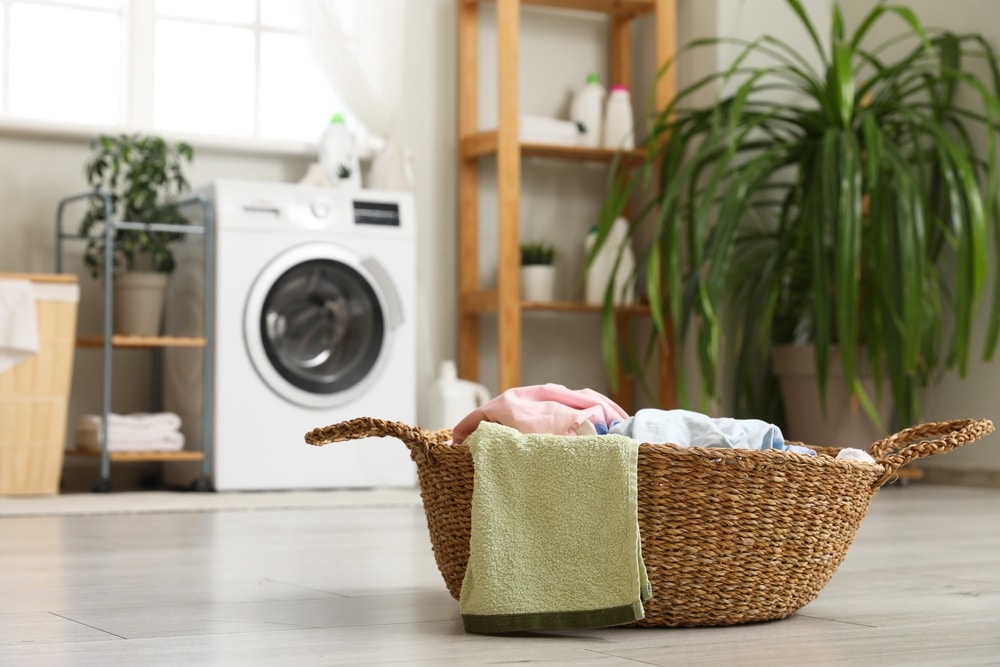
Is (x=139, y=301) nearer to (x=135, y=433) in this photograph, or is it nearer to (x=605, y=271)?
(x=135, y=433)

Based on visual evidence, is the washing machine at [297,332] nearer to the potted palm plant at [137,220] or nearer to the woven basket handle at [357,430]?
the potted palm plant at [137,220]

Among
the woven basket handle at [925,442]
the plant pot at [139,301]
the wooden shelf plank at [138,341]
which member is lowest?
the woven basket handle at [925,442]

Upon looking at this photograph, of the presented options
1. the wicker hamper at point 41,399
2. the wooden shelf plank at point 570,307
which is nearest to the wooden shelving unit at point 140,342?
the wicker hamper at point 41,399

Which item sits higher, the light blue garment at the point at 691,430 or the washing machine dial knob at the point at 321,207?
the washing machine dial knob at the point at 321,207

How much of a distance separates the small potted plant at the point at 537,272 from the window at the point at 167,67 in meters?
0.80

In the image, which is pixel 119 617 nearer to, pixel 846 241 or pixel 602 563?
pixel 602 563

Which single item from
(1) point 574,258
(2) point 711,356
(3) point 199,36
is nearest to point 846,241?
(2) point 711,356

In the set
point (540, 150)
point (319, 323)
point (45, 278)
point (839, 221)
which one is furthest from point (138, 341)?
point (839, 221)

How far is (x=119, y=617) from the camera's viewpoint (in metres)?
1.41

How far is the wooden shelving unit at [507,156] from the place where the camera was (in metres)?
4.23

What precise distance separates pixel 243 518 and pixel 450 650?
1.73 meters

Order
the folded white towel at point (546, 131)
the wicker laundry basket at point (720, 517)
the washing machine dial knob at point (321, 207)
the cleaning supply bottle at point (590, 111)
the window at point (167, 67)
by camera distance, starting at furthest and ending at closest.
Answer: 1. the cleaning supply bottle at point (590, 111)
2. the folded white towel at point (546, 131)
3. the window at point (167, 67)
4. the washing machine dial knob at point (321, 207)
5. the wicker laundry basket at point (720, 517)

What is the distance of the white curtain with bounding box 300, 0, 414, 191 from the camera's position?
13.6 feet

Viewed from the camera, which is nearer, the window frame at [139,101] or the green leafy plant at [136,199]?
the green leafy plant at [136,199]
